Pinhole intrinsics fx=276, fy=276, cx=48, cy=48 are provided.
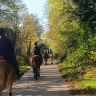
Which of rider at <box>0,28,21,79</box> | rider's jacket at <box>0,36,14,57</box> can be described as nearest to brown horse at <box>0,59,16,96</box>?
rider at <box>0,28,21,79</box>

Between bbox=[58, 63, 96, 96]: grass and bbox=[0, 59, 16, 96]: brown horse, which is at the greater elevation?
bbox=[0, 59, 16, 96]: brown horse

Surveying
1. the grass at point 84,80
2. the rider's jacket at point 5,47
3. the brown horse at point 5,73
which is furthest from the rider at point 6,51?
the grass at point 84,80

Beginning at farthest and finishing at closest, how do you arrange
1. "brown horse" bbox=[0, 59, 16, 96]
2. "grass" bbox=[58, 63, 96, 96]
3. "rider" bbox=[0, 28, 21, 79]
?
"grass" bbox=[58, 63, 96, 96] < "rider" bbox=[0, 28, 21, 79] < "brown horse" bbox=[0, 59, 16, 96]

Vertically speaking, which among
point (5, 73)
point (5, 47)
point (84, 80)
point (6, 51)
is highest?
point (5, 47)

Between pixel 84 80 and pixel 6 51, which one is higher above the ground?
pixel 6 51

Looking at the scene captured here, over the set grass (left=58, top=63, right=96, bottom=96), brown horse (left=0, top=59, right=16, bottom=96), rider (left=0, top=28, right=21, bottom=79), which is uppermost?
rider (left=0, top=28, right=21, bottom=79)

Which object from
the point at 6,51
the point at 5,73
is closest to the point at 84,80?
the point at 6,51

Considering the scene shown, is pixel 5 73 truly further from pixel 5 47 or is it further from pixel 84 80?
pixel 84 80

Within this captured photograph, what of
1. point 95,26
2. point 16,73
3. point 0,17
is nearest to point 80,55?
point 95,26

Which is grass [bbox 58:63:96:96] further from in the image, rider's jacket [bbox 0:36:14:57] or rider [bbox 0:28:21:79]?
rider's jacket [bbox 0:36:14:57]

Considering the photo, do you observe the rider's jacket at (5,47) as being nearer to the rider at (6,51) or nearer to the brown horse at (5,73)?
the rider at (6,51)

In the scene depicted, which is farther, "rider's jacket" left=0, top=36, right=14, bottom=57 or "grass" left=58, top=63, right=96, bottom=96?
"grass" left=58, top=63, right=96, bottom=96

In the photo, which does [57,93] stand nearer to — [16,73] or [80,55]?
[16,73]

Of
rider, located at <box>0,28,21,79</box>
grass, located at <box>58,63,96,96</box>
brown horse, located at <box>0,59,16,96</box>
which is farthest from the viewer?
grass, located at <box>58,63,96,96</box>
